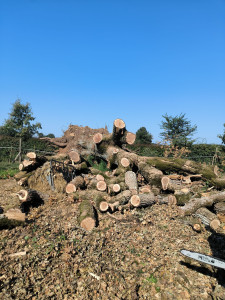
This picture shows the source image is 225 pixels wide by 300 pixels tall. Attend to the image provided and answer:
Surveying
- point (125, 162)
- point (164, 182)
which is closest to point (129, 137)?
point (125, 162)

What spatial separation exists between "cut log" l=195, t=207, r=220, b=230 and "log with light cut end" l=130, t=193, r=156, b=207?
1273mm

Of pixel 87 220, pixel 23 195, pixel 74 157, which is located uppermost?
pixel 74 157

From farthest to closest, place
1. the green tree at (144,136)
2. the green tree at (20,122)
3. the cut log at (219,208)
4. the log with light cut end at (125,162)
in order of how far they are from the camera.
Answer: the green tree at (144,136), the green tree at (20,122), the log with light cut end at (125,162), the cut log at (219,208)

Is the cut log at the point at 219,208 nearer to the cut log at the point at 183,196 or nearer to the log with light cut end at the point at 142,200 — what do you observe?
→ the cut log at the point at 183,196

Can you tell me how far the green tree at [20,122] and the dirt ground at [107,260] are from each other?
33.5 feet

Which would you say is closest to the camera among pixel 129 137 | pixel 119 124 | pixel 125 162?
pixel 125 162

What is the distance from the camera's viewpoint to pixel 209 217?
179 inches

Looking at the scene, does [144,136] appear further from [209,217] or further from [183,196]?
[209,217]

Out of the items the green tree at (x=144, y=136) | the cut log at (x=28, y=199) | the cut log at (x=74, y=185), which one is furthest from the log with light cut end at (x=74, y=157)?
the green tree at (x=144, y=136)

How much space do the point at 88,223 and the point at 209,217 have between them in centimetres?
307

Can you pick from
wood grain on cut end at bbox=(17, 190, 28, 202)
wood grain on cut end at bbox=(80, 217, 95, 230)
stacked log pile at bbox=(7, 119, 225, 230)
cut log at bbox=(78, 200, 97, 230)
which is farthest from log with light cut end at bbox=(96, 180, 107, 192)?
wood grain on cut end at bbox=(17, 190, 28, 202)

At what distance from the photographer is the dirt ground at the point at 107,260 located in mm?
2637

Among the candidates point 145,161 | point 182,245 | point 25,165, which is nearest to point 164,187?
point 145,161

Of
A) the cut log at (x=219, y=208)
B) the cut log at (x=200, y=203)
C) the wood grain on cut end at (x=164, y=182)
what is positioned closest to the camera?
the cut log at (x=219, y=208)
